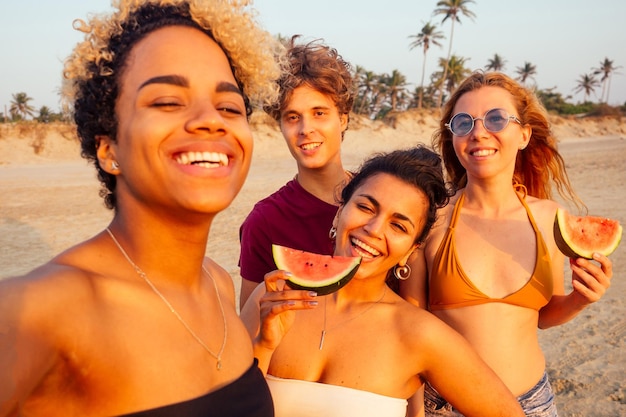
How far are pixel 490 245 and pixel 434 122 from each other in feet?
162

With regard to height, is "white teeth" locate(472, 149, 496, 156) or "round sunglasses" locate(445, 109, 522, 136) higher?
"round sunglasses" locate(445, 109, 522, 136)

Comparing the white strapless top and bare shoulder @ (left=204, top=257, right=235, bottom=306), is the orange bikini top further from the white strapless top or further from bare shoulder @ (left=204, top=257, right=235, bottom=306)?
bare shoulder @ (left=204, top=257, right=235, bottom=306)

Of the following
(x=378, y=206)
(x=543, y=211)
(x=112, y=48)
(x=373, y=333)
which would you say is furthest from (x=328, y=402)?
(x=543, y=211)

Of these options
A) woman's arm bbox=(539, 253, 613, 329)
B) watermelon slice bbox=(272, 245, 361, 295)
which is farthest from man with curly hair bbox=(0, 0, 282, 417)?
woman's arm bbox=(539, 253, 613, 329)

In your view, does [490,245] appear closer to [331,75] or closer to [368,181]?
[368,181]

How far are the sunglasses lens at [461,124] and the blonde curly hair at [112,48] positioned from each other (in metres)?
1.97

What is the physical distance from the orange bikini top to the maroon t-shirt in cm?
86

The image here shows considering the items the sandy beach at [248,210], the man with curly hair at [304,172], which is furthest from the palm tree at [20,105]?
the man with curly hair at [304,172]

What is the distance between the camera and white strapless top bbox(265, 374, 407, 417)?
2.62 meters

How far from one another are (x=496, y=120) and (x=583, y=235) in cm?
97

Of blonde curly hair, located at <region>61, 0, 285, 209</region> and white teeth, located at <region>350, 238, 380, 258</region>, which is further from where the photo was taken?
white teeth, located at <region>350, 238, 380, 258</region>

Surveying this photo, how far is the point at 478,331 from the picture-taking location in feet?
11.2

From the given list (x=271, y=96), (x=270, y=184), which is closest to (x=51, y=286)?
(x=271, y=96)

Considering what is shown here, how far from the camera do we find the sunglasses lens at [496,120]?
3.68 m
